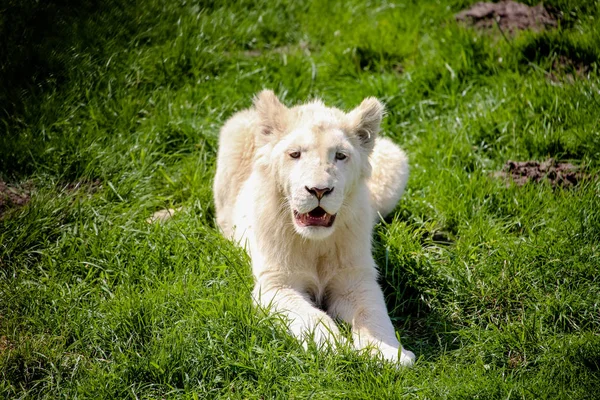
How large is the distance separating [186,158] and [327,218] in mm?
2339

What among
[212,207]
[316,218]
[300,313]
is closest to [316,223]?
[316,218]

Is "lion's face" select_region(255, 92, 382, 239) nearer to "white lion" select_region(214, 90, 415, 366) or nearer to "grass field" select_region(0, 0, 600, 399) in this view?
"white lion" select_region(214, 90, 415, 366)

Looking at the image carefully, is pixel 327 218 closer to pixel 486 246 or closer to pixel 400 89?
pixel 486 246

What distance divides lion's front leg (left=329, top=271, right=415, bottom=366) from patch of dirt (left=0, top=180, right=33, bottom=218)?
271cm

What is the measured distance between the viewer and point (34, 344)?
4699 millimetres

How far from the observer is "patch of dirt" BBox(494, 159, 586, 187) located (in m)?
6.27

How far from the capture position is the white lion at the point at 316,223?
4.72 meters

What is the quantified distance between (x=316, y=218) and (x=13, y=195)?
2.75 meters

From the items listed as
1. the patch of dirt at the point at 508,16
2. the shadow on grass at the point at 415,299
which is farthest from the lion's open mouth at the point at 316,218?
the patch of dirt at the point at 508,16

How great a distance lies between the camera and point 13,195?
19.9 feet

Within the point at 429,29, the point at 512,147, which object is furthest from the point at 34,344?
the point at 429,29

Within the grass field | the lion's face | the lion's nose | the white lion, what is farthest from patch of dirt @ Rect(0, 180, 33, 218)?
the lion's nose

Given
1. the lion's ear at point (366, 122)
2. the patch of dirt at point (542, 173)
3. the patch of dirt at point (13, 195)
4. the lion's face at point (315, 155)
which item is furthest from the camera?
the patch of dirt at point (542, 173)

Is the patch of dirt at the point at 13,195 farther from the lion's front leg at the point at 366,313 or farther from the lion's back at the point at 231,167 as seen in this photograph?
the lion's front leg at the point at 366,313
